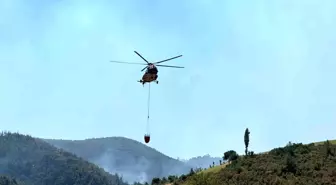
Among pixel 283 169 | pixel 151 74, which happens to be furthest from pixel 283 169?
pixel 151 74

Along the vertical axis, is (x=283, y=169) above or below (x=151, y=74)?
below

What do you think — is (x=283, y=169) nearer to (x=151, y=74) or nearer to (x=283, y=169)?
(x=283, y=169)

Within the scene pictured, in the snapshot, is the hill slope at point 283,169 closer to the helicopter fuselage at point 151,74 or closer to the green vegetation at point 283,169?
the green vegetation at point 283,169

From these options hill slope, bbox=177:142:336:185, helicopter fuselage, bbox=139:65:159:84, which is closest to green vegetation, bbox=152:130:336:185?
hill slope, bbox=177:142:336:185

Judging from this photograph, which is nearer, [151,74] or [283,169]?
[151,74]

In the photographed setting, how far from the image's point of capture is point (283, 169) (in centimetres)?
12094

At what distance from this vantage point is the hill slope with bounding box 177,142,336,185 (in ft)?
362

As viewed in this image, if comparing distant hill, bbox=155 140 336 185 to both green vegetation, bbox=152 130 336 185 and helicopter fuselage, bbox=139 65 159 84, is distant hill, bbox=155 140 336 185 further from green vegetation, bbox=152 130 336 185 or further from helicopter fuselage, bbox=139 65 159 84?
helicopter fuselage, bbox=139 65 159 84

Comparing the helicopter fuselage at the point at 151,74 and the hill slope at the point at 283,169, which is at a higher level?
the helicopter fuselage at the point at 151,74

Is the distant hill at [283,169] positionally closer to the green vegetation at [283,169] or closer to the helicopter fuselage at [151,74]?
the green vegetation at [283,169]

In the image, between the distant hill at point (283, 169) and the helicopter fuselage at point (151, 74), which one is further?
the distant hill at point (283, 169)

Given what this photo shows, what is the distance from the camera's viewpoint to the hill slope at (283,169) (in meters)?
110

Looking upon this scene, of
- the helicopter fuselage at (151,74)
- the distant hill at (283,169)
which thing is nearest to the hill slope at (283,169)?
the distant hill at (283,169)

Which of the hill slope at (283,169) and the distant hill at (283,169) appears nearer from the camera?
the distant hill at (283,169)
